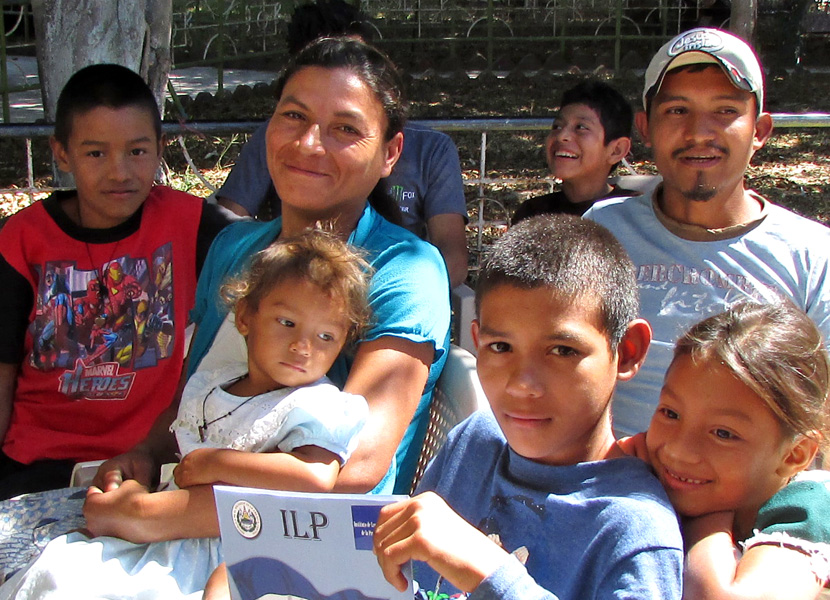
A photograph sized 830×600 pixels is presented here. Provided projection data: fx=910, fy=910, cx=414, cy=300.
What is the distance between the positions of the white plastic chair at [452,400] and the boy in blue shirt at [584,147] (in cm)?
142

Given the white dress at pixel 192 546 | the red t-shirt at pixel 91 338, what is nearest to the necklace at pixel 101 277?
the red t-shirt at pixel 91 338

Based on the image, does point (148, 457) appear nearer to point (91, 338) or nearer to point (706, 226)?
point (91, 338)

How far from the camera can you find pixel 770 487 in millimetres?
1591

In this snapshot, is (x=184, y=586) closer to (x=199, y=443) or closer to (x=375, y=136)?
(x=199, y=443)

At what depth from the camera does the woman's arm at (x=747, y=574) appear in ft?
4.58

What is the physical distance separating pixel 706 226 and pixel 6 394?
82.9 inches

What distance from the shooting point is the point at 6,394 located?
271cm

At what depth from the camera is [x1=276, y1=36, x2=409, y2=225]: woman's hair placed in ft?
7.89

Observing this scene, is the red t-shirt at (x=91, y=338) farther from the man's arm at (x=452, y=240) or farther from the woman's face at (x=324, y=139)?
the man's arm at (x=452, y=240)

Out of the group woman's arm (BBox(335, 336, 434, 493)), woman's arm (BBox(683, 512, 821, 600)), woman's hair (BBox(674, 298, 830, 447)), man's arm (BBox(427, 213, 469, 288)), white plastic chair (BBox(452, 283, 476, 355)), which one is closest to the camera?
woman's arm (BBox(683, 512, 821, 600))

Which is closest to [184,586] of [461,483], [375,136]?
[461,483]

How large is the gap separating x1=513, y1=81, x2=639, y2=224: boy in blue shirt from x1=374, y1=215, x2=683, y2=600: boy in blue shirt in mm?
1988

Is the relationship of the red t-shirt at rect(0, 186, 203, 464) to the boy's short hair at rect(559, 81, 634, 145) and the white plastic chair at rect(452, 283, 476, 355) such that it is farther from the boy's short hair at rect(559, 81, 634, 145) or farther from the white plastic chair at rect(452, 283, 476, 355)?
the boy's short hair at rect(559, 81, 634, 145)

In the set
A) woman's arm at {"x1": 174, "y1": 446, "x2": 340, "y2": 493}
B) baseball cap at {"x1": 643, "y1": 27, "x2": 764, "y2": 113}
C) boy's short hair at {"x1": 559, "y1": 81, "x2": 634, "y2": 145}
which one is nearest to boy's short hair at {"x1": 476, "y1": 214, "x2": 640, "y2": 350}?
woman's arm at {"x1": 174, "y1": 446, "x2": 340, "y2": 493}
